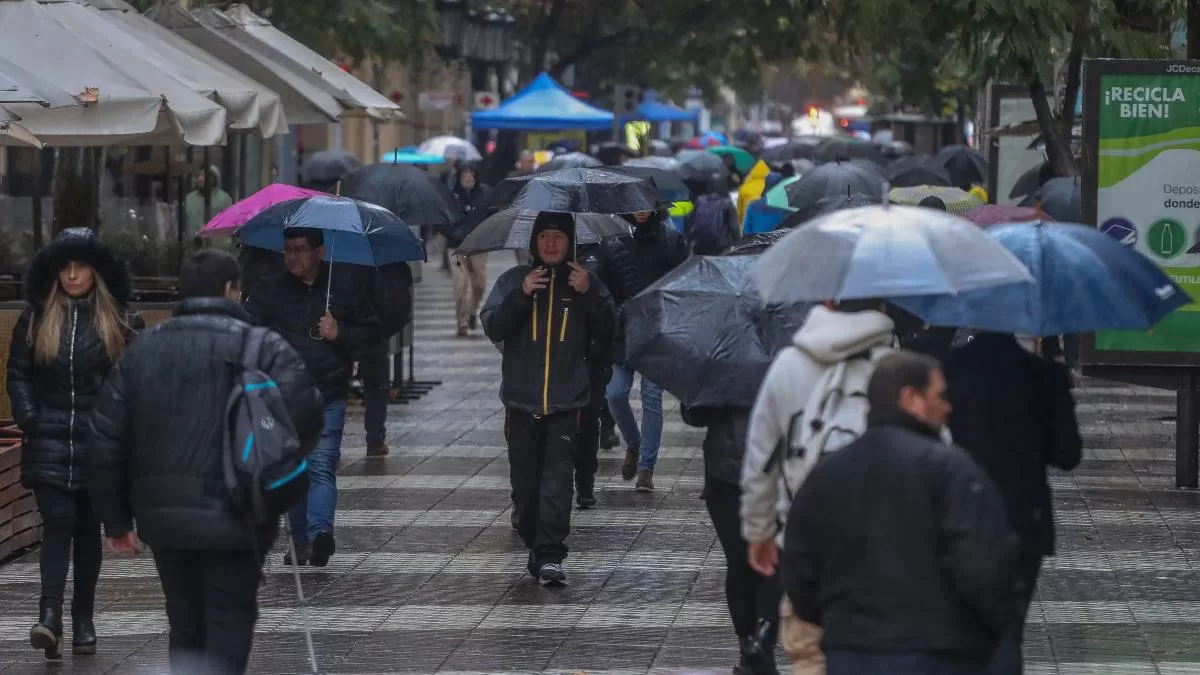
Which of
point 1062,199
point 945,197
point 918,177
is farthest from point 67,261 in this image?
point 918,177

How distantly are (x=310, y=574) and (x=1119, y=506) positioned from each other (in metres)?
4.59

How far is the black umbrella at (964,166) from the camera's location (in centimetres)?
2531

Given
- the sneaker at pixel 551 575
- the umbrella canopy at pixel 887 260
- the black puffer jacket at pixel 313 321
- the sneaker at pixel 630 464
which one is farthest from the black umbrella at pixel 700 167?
the umbrella canopy at pixel 887 260

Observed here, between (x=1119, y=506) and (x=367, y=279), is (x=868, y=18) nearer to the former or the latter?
(x=1119, y=506)

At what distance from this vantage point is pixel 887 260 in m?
5.20

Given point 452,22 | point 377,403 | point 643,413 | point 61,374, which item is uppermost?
point 452,22

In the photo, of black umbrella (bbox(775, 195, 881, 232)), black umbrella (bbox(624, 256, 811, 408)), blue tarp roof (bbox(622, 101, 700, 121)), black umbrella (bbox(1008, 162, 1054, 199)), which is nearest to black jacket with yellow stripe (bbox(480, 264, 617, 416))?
black umbrella (bbox(624, 256, 811, 408))

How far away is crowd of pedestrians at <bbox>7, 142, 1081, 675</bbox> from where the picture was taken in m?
4.50

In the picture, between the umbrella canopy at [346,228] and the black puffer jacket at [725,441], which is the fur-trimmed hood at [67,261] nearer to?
the umbrella canopy at [346,228]

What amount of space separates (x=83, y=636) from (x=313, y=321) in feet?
6.58

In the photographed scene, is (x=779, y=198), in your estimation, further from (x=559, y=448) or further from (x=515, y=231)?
(x=559, y=448)

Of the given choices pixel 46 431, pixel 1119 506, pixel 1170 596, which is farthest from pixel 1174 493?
pixel 46 431

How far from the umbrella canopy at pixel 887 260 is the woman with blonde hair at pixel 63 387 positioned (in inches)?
129

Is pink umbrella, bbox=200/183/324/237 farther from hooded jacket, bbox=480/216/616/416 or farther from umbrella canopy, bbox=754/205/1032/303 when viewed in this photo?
umbrella canopy, bbox=754/205/1032/303
